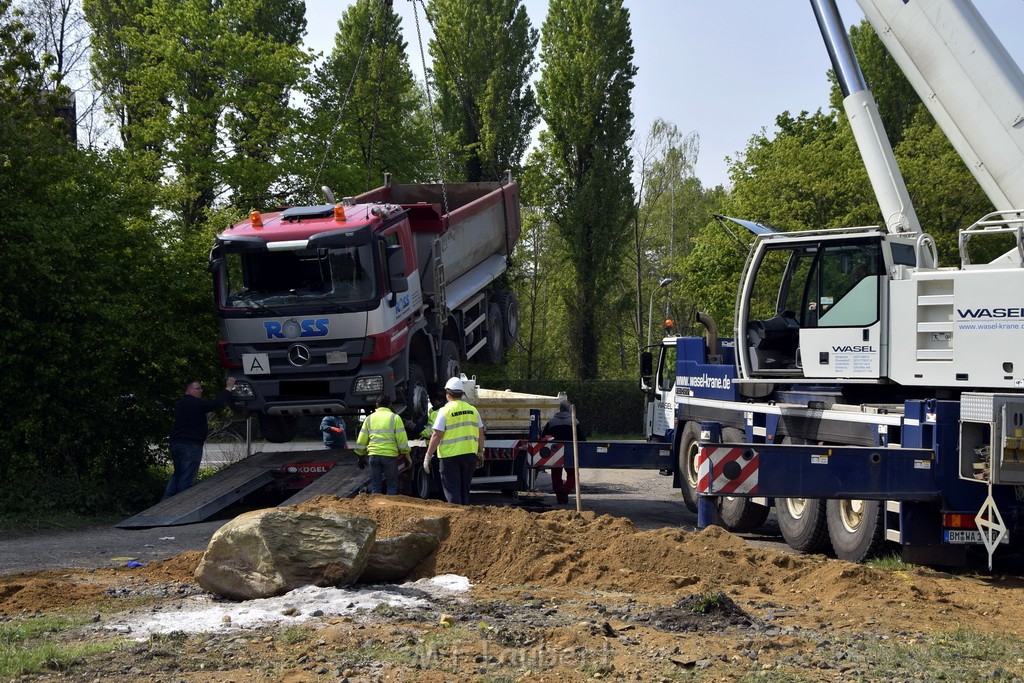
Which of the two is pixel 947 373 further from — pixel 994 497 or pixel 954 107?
pixel 954 107

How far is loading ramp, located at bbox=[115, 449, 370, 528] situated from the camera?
12.4m

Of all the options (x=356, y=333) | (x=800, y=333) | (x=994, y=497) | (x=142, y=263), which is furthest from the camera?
(x=142, y=263)

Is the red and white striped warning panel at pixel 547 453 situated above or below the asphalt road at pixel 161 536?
above

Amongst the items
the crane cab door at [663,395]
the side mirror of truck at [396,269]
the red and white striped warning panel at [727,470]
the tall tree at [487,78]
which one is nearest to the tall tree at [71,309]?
the side mirror of truck at [396,269]

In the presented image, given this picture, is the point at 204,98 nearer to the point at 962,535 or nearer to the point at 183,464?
the point at 183,464

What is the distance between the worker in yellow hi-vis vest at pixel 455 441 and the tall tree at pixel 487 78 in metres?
25.7

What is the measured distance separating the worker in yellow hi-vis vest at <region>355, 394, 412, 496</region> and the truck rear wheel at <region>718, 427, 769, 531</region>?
3.80 metres

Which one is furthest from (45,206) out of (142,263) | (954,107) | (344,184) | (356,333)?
(344,184)

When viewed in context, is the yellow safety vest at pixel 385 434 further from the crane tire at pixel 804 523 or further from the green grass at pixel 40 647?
the green grass at pixel 40 647

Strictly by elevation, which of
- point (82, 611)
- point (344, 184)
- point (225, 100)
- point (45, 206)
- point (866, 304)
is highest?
point (225, 100)

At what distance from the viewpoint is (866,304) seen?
1058 centimetres

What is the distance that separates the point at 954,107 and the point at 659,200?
46181 mm

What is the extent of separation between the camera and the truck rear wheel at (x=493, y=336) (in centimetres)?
1745

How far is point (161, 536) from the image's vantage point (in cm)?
1180
